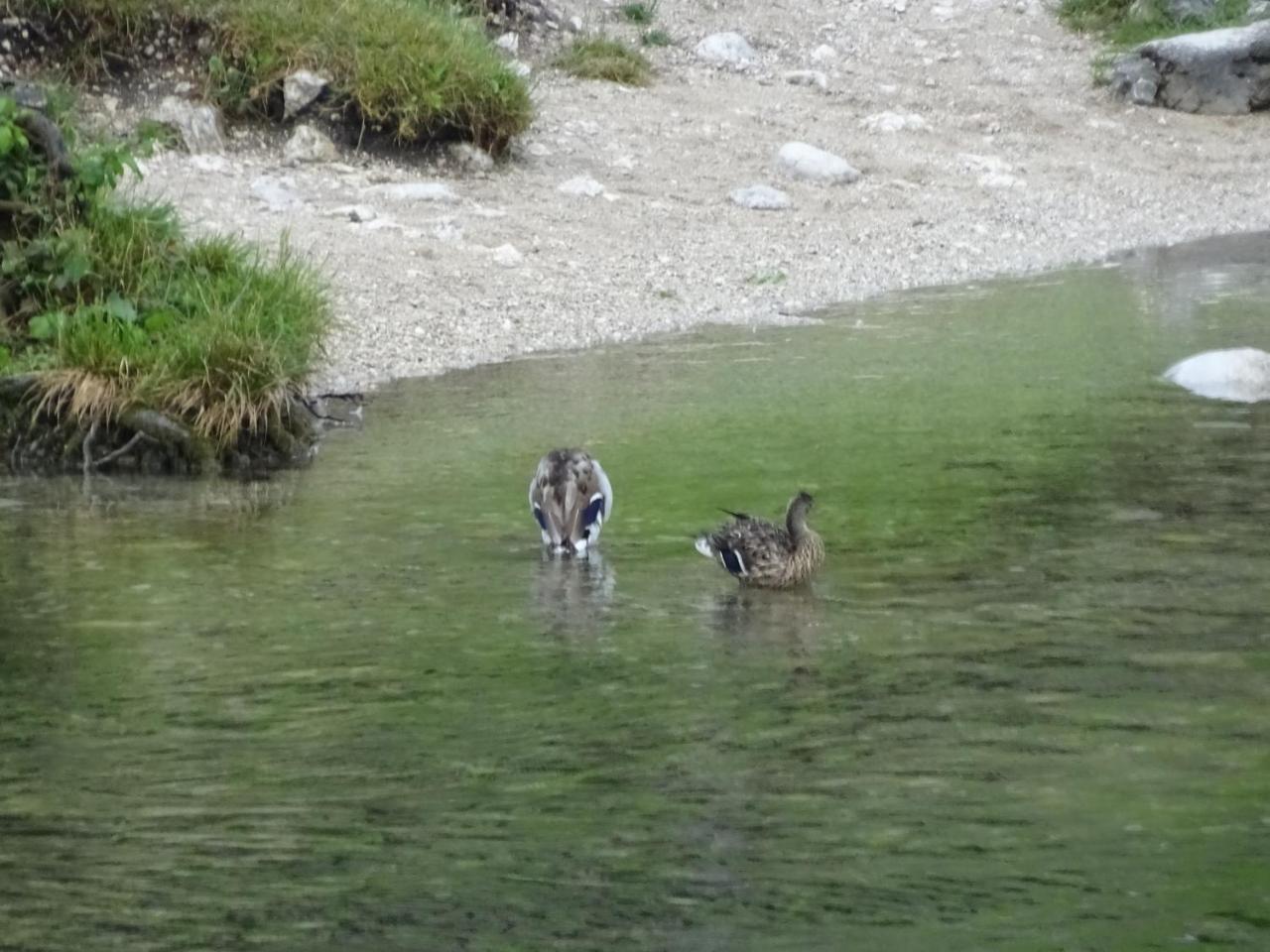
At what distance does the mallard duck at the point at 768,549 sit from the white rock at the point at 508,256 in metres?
6.30

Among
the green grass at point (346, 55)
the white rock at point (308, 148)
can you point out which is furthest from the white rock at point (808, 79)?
the white rock at point (308, 148)

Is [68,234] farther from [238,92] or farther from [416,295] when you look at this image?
[238,92]

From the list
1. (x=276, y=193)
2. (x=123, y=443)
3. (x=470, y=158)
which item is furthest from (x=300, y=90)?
(x=123, y=443)

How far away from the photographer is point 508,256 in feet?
45.1

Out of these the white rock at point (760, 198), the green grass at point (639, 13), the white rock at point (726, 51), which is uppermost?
the green grass at point (639, 13)

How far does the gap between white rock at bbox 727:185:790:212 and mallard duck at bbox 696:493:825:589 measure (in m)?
8.37

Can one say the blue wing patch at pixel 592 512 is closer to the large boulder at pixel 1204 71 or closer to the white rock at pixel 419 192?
the white rock at pixel 419 192

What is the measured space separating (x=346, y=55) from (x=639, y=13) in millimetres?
4879

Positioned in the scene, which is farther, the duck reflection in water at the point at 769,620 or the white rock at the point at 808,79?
the white rock at the point at 808,79

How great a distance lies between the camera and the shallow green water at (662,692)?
471 centimetres

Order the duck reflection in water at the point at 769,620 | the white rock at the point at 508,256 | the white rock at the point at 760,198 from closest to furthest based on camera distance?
the duck reflection in water at the point at 769,620 → the white rock at the point at 508,256 → the white rock at the point at 760,198

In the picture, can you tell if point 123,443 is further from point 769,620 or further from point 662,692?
point 662,692

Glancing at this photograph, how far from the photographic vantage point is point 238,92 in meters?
15.4

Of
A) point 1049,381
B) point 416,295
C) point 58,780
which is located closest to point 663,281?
point 416,295
